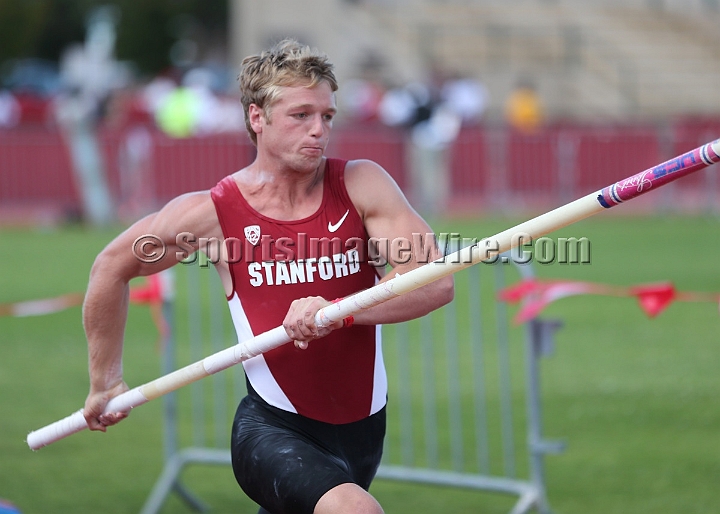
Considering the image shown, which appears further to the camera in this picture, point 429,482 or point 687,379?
point 687,379

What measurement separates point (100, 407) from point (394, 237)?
1.38m

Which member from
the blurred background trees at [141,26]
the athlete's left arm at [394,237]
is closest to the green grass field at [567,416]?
the athlete's left arm at [394,237]

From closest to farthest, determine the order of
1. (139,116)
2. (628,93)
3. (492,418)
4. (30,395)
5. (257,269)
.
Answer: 1. (257,269)
2. (492,418)
3. (30,395)
4. (139,116)
5. (628,93)

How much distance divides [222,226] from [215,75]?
37995mm

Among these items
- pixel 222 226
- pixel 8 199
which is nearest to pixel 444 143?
pixel 8 199

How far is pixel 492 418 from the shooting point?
8.01 metres

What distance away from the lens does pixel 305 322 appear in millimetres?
3926

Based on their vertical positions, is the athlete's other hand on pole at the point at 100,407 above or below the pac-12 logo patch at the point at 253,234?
below

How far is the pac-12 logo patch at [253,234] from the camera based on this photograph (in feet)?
14.0

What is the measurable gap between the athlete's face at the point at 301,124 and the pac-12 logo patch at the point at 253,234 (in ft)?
0.92

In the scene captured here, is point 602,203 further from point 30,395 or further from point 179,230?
point 30,395

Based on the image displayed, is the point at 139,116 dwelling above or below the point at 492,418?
above

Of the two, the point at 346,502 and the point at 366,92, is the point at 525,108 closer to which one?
the point at 366,92

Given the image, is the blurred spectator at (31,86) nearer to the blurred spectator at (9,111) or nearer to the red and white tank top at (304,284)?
the blurred spectator at (9,111)
